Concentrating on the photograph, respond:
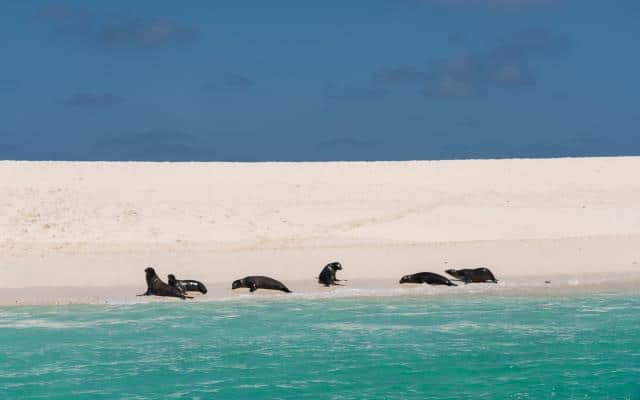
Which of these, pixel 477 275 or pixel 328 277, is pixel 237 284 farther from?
pixel 477 275

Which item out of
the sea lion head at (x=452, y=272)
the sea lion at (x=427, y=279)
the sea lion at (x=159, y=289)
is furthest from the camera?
the sea lion head at (x=452, y=272)

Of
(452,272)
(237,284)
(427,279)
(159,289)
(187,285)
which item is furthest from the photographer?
(452,272)

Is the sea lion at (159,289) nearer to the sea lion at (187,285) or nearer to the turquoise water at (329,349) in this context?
the sea lion at (187,285)

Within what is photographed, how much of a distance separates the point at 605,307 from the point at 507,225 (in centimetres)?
1174

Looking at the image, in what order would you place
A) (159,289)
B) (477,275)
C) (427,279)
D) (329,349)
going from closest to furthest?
(329,349) < (159,289) < (427,279) < (477,275)

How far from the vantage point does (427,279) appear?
Answer: 57.1ft

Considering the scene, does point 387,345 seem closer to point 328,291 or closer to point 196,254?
point 328,291

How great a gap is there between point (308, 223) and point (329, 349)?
15.1m

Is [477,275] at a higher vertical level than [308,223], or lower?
lower

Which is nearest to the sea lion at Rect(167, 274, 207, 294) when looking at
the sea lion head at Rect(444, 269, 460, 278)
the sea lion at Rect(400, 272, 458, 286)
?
the sea lion at Rect(400, 272, 458, 286)

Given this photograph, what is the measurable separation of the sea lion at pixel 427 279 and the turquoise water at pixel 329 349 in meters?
1.84

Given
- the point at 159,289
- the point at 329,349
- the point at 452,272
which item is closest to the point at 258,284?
the point at 159,289

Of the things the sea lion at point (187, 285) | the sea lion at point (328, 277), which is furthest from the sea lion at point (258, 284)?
the sea lion at point (328, 277)

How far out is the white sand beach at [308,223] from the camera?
61.7ft
